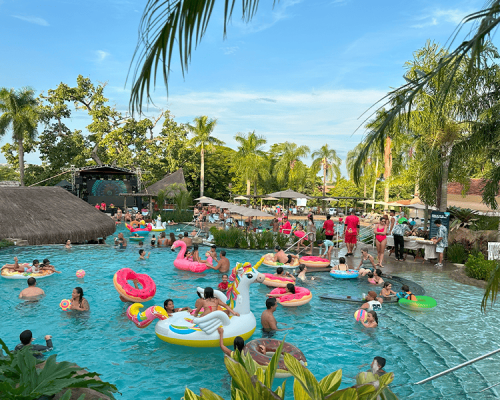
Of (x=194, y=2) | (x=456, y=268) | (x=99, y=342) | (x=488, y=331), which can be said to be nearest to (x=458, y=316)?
(x=488, y=331)

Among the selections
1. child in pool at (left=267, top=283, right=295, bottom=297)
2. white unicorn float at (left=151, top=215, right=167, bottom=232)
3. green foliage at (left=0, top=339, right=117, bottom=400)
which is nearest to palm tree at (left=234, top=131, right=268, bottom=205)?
white unicorn float at (left=151, top=215, right=167, bottom=232)

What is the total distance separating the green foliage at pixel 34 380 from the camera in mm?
3125

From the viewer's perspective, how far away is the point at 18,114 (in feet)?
116

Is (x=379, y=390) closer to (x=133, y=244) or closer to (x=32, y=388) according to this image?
(x=32, y=388)

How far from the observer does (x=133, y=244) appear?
69.8 ft

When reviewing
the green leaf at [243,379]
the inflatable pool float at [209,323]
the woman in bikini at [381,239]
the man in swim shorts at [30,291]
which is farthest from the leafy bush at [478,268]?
the man in swim shorts at [30,291]

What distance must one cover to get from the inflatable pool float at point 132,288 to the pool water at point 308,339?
0.47 m

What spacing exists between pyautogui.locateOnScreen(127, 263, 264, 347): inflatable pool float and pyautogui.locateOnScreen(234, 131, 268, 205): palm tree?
3880 cm

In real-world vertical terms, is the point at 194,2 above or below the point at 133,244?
above

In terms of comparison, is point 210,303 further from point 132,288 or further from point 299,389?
point 299,389

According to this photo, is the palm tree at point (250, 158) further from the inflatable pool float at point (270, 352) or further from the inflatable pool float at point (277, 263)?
the inflatable pool float at point (270, 352)

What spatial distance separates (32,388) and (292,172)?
46896mm

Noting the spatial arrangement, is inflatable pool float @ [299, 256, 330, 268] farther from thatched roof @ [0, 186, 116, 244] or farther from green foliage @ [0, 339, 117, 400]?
thatched roof @ [0, 186, 116, 244]

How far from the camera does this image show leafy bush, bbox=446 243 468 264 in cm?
1518
